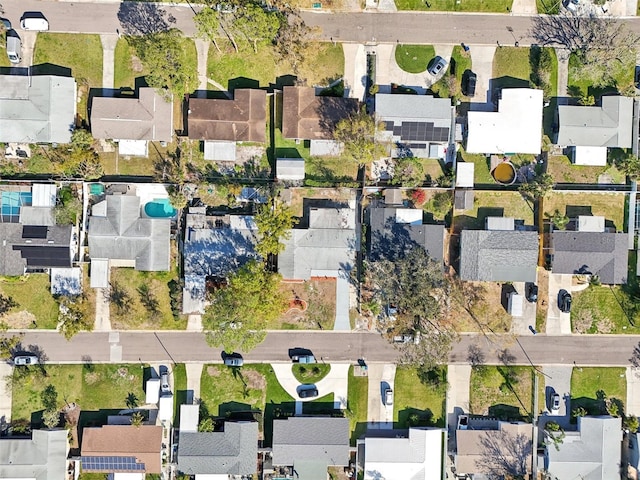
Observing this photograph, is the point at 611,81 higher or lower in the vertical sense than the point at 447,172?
higher

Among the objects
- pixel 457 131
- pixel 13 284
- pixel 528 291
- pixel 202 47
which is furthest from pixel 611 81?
pixel 13 284

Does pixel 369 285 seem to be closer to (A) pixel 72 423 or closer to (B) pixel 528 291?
(B) pixel 528 291

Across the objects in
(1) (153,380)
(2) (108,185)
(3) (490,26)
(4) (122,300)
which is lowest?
(1) (153,380)

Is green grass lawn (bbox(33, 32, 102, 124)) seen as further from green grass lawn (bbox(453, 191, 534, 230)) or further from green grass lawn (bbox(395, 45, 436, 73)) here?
green grass lawn (bbox(453, 191, 534, 230))

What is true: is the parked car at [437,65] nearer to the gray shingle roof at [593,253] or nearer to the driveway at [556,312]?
the gray shingle roof at [593,253]

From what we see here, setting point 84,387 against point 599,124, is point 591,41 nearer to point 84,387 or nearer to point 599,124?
point 599,124

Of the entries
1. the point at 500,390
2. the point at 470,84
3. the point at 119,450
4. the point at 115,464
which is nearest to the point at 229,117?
the point at 470,84

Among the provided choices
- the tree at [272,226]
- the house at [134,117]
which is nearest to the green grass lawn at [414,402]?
the tree at [272,226]
